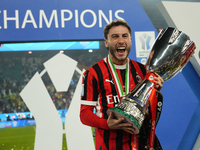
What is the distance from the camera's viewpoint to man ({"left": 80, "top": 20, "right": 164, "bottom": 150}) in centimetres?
130

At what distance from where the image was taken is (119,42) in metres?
1.36

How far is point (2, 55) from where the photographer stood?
2812 millimetres

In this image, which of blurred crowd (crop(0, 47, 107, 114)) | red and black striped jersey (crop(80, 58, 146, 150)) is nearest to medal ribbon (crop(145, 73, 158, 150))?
red and black striped jersey (crop(80, 58, 146, 150))

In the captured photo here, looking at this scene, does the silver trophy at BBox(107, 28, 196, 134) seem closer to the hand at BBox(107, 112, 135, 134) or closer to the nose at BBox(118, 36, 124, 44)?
the hand at BBox(107, 112, 135, 134)

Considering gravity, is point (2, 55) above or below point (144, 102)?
above

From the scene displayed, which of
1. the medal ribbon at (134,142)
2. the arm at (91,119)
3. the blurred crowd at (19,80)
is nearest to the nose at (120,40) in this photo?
the arm at (91,119)

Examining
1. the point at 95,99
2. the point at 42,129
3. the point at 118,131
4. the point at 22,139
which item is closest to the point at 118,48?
the point at 95,99

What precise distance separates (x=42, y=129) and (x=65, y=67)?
0.79 m

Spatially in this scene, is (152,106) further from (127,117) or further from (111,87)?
(111,87)

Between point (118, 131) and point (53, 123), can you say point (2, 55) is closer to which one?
point (53, 123)

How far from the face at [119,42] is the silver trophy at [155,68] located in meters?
0.19

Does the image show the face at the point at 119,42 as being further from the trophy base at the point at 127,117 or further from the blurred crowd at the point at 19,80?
the blurred crowd at the point at 19,80

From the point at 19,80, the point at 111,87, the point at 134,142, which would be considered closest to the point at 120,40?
the point at 111,87

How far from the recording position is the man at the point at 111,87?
1.30m
